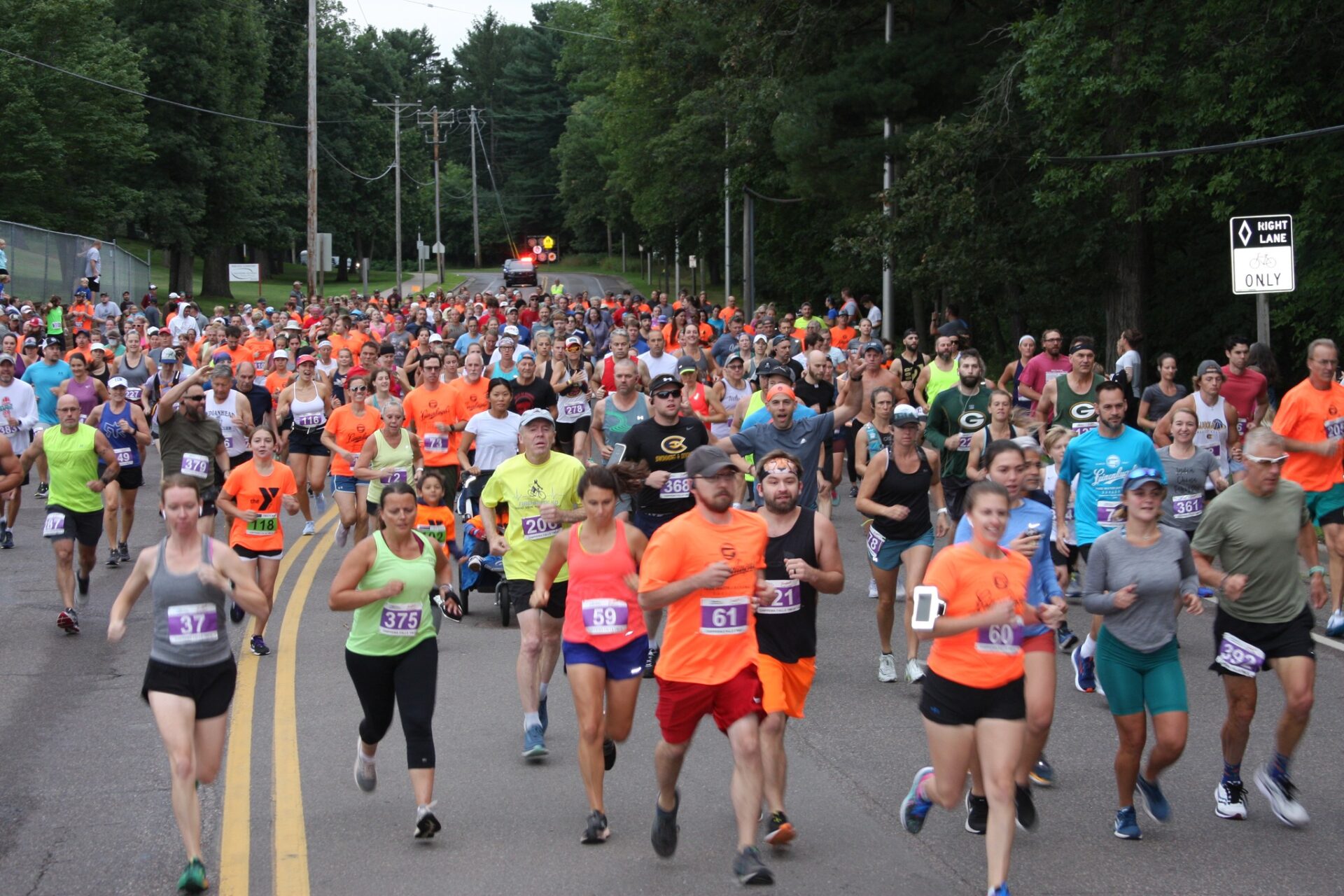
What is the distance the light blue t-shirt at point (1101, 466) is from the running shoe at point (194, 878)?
599 centimetres

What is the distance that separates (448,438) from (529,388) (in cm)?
133

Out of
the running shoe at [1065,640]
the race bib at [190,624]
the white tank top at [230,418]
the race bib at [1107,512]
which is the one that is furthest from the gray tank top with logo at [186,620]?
the white tank top at [230,418]

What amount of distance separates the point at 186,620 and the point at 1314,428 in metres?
8.21

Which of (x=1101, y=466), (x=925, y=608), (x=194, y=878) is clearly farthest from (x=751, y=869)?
(x=1101, y=466)

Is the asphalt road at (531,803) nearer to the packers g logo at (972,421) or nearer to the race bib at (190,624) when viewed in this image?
the race bib at (190,624)

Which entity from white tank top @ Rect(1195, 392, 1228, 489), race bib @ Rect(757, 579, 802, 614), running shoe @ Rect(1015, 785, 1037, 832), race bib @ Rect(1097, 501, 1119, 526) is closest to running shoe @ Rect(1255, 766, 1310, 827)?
running shoe @ Rect(1015, 785, 1037, 832)

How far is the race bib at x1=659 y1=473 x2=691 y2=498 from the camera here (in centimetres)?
1028

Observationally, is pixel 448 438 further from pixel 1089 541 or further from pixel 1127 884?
pixel 1127 884

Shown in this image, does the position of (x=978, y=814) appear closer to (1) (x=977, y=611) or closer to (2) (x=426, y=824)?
(1) (x=977, y=611)

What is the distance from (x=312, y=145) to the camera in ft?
140

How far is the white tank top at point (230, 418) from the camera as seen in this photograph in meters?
14.9

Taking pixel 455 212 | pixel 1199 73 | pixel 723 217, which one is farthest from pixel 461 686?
pixel 455 212

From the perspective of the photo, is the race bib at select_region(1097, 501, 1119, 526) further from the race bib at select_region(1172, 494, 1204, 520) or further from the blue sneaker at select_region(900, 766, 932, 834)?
the blue sneaker at select_region(900, 766, 932, 834)

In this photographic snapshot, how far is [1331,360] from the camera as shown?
37.1 ft
